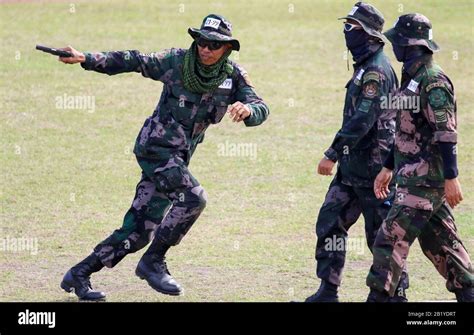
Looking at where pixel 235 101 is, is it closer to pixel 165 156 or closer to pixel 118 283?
pixel 165 156

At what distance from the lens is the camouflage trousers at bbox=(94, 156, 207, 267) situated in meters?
10.2

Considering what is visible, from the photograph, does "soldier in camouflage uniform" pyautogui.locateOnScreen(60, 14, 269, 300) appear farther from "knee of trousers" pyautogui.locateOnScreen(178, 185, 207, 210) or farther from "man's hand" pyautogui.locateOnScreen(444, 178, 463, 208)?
"man's hand" pyautogui.locateOnScreen(444, 178, 463, 208)

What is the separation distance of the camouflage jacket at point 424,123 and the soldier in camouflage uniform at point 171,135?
1.34 m

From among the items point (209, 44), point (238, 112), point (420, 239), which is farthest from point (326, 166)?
point (209, 44)

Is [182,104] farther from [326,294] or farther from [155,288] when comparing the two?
[326,294]

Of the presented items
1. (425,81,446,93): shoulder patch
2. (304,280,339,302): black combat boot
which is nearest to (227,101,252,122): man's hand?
(425,81,446,93): shoulder patch

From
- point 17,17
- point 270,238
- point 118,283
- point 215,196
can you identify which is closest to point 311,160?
point 215,196

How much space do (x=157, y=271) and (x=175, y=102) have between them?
1.45m

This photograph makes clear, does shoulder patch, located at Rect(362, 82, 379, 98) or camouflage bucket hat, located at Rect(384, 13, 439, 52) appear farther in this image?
shoulder patch, located at Rect(362, 82, 379, 98)

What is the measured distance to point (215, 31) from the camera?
1016 cm

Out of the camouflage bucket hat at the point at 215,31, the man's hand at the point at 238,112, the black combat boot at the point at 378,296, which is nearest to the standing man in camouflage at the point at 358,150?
the black combat boot at the point at 378,296

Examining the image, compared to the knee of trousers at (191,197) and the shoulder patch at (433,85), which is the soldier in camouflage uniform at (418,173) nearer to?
the shoulder patch at (433,85)

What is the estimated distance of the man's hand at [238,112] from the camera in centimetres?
968

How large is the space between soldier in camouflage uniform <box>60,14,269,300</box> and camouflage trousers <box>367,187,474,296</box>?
1.51 m
